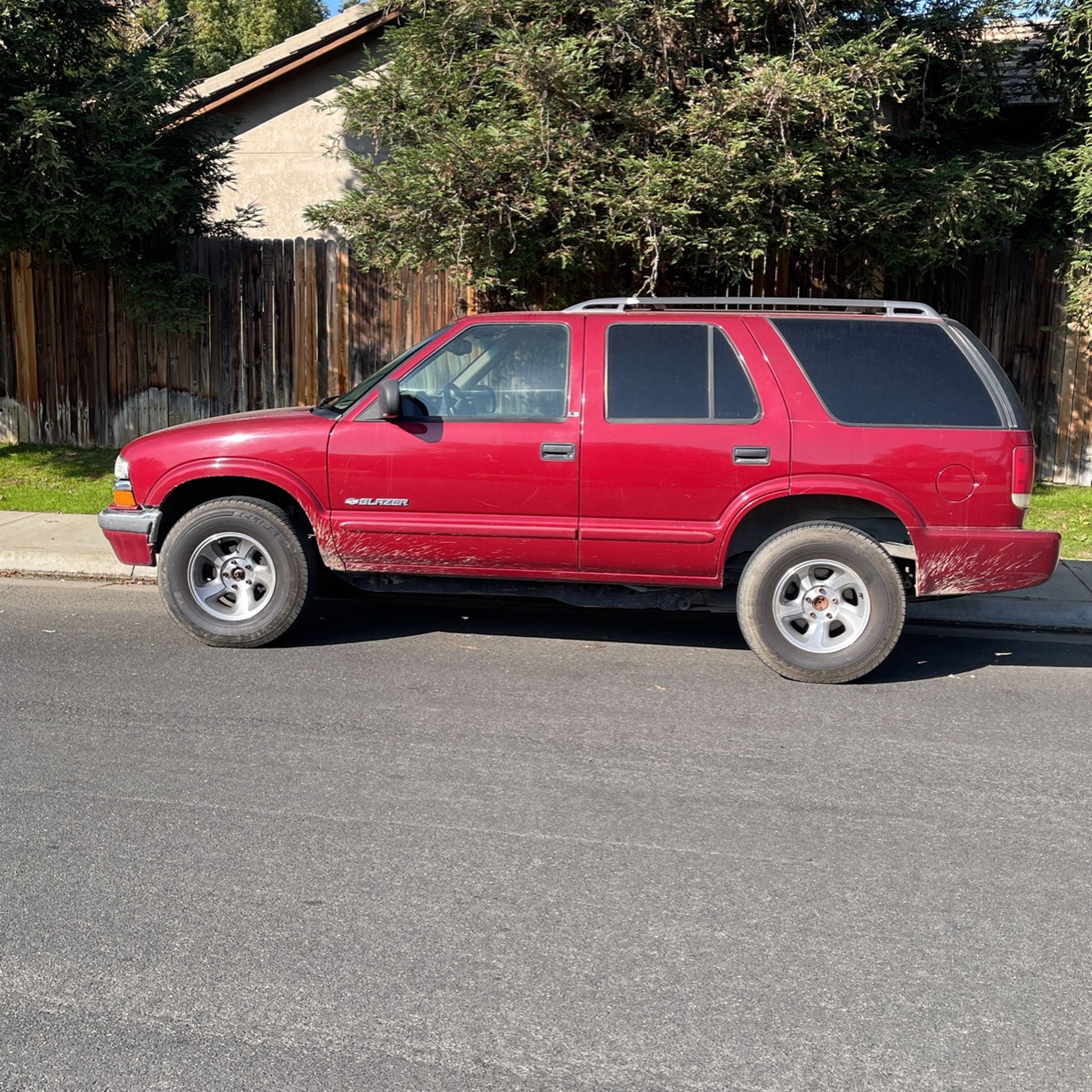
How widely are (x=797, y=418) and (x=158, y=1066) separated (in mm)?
4522

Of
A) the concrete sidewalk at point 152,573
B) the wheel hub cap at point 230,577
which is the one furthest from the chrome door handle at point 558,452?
the concrete sidewalk at point 152,573

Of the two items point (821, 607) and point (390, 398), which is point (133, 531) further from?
point (821, 607)

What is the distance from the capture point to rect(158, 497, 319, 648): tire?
6.75 metres

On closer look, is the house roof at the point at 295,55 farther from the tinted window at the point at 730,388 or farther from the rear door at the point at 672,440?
A: the tinted window at the point at 730,388

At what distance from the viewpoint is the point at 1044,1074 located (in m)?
3.03

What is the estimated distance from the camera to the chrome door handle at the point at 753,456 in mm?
6332

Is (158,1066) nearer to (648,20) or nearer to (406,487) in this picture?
(406,487)

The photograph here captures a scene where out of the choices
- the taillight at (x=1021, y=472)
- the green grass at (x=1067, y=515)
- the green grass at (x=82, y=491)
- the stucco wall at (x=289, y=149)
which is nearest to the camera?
the taillight at (x=1021, y=472)

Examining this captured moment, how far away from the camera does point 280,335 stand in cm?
1268

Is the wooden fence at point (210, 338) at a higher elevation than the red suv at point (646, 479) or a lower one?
higher

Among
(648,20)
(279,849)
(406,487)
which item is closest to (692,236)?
(648,20)

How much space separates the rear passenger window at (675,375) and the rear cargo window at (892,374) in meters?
0.37

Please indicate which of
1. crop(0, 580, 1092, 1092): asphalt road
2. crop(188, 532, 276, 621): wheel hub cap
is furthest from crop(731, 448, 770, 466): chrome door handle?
crop(188, 532, 276, 621): wheel hub cap

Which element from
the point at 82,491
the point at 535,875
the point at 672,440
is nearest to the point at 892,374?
the point at 672,440
